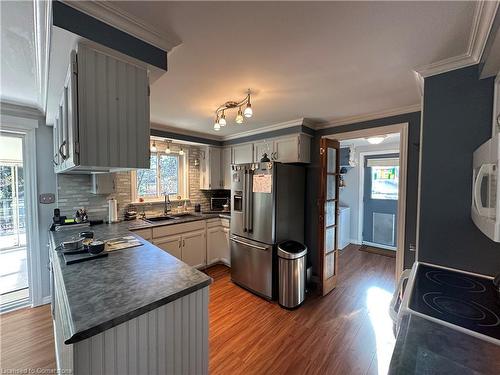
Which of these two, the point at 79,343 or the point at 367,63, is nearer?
the point at 79,343

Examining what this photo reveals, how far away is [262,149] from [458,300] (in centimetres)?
278

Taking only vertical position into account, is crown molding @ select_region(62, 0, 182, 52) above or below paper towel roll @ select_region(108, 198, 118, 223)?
above

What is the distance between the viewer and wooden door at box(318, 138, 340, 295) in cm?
289

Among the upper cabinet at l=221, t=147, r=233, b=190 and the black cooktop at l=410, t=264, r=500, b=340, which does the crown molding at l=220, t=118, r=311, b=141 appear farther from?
the black cooktop at l=410, t=264, r=500, b=340

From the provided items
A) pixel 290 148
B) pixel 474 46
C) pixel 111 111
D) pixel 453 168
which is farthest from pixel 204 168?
pixel 474 46

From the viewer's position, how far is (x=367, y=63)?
1.53 m

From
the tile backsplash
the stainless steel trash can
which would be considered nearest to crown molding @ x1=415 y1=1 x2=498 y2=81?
the stainless steel trash can

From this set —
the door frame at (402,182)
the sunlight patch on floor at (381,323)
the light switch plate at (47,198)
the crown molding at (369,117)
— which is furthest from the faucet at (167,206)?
the door frame at (402,182)

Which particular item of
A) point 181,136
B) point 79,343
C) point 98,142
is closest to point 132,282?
point 79,343

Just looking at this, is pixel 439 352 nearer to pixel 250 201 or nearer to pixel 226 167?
pixel 250 201

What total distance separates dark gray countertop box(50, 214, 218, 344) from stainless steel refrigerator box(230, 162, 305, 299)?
1.44 meters

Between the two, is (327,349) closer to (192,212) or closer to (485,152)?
(485,152)

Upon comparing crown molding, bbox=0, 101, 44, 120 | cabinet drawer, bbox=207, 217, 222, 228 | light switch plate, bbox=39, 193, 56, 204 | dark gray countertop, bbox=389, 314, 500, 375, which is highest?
crown molding, bbox=0, 101, 44, 120

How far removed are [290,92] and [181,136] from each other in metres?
2.15
